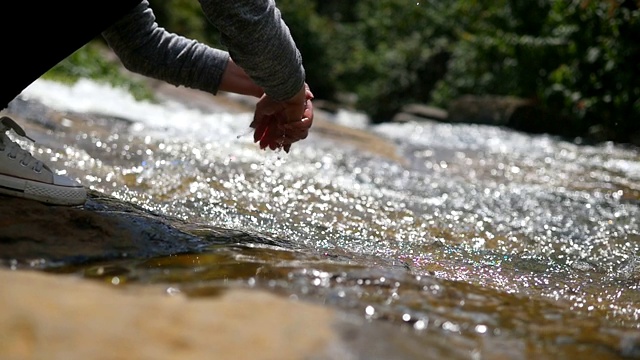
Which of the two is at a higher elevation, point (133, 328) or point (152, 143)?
point (133, 328)

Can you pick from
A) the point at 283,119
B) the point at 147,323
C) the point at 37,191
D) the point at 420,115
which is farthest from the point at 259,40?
the point at 420,115

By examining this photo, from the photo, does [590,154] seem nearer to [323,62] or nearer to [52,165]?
[52,165]

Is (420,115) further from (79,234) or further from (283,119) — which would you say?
(79,234)

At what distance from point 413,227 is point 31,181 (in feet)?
5.62

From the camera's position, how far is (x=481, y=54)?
1174 centimetres

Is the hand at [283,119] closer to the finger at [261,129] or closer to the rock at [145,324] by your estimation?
the finger at [261,129]

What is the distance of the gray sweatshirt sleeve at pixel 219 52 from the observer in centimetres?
225

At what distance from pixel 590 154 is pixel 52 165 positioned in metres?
5.14

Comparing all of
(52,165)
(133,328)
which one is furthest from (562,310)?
(52,165)

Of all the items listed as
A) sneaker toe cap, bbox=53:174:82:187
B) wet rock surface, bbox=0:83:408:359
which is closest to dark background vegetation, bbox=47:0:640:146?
sneaker toe cap, bbox=53:174:82:187

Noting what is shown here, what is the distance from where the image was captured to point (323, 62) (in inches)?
589

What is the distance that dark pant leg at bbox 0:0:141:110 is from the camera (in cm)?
224

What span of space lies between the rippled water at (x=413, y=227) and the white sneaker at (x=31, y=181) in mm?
440

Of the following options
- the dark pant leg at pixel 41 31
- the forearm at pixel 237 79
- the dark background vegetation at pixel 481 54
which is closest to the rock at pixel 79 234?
the dark pant leg at pixel 41 31
